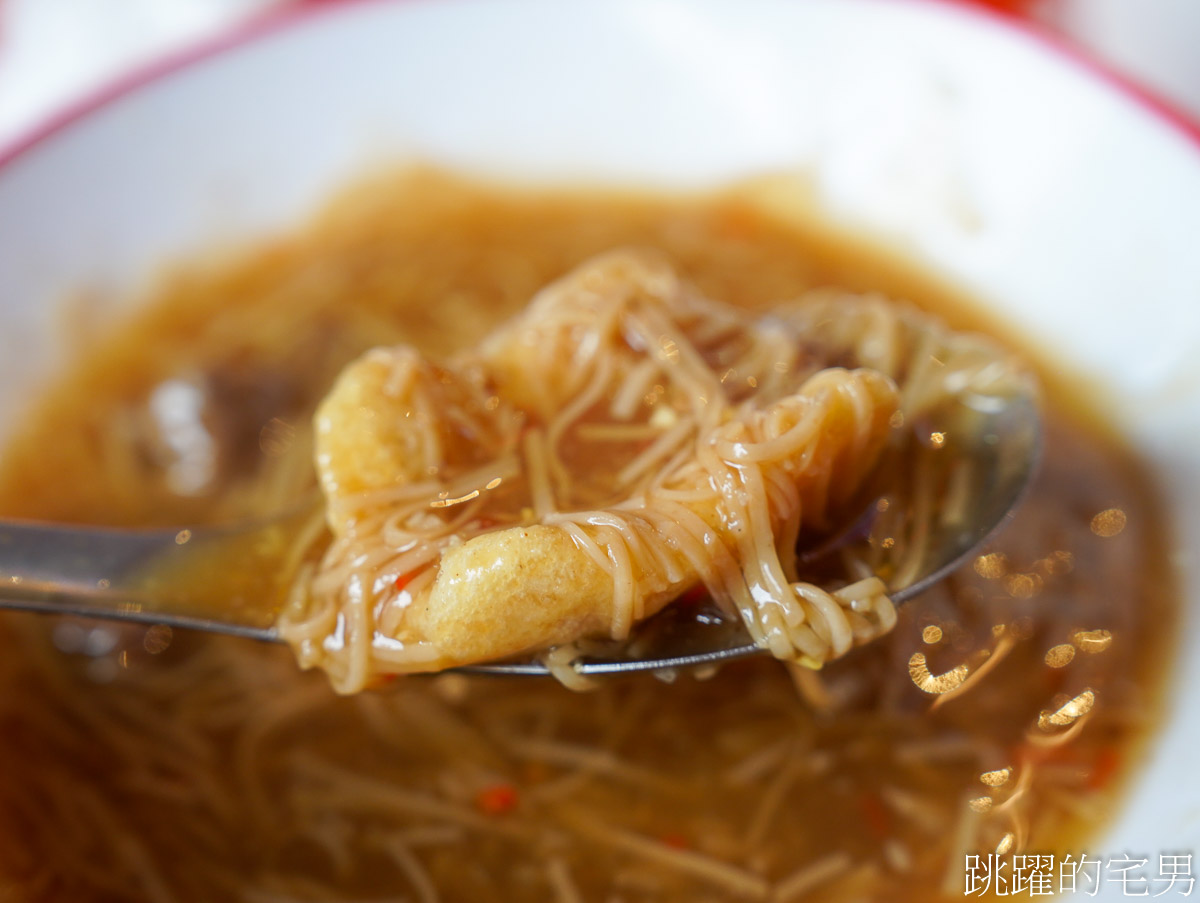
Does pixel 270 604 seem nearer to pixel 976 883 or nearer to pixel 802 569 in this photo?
pixel 802 569

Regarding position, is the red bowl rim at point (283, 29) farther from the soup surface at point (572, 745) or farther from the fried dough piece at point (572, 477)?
the fried dough piece at point (572, 477)

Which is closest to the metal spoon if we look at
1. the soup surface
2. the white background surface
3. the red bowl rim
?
the soup surface

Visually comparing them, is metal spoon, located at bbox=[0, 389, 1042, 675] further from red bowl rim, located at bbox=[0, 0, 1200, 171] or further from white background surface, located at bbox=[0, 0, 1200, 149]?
→ white background surface, located at bbox=[0, 0, 1200, 149]

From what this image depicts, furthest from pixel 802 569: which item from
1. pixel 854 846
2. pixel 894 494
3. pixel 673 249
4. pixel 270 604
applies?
pixel 673 249

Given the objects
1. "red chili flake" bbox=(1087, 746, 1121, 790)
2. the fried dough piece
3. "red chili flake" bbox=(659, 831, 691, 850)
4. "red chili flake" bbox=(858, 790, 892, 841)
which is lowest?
"red chili flake" bbox=(659, 831, 691, 850)

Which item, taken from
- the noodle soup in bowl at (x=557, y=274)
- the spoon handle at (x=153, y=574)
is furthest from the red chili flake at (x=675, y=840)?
the spoon handle at (x=153, y=574)
